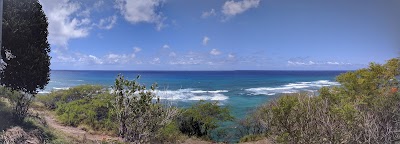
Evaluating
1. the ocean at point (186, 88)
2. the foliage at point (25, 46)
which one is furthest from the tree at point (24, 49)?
the ocean at point (186, 88)

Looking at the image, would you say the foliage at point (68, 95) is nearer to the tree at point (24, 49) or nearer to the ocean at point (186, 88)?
the ocean at point (186, 88)

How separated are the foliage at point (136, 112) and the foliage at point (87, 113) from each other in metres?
3.99

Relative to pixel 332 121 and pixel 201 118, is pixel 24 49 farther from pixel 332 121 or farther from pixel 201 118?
pixel 201 118

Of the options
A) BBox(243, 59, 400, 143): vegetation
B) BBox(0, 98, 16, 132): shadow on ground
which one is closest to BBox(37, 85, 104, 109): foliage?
BBox(0, 98, 16, 132): shadow on ground

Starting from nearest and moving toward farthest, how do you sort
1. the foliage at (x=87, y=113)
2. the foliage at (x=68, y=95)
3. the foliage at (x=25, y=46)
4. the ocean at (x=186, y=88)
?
the foliage at (x=25, y=46), the foliage at (x=87, y=113), the foliage at (x=68, y=95), the ocean at (x=186, y=88)

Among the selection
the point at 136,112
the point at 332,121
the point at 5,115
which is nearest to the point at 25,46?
the point at 5,115

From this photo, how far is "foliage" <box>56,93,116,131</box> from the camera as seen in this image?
29.1 ft

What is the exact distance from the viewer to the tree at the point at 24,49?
5.76 meters

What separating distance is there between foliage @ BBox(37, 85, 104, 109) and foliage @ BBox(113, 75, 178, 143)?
18.1 feet

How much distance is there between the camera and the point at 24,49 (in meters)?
6.05

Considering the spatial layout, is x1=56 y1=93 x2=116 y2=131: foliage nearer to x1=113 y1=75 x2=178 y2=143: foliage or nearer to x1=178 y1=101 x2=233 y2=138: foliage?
x1=178 y1=101 x2=233 y2=138: foliage

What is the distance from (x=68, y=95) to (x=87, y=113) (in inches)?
60.8

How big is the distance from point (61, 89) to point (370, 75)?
8.39 m

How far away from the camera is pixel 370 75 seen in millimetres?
7797
